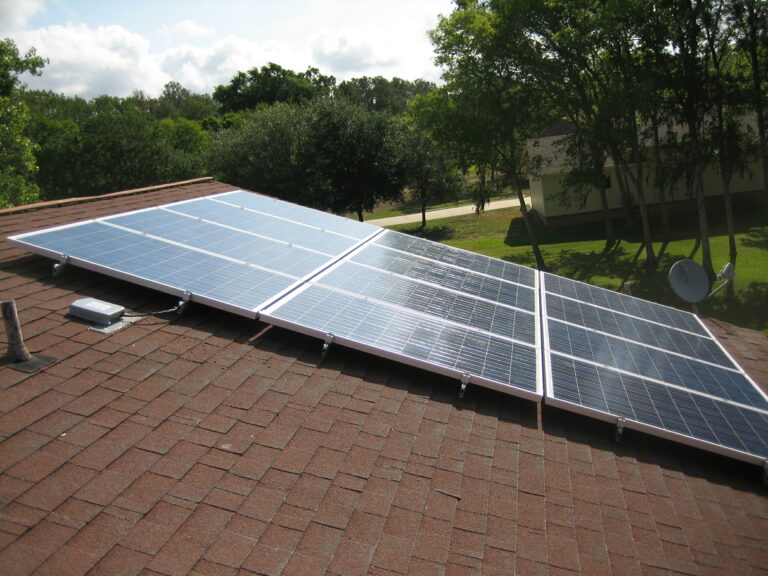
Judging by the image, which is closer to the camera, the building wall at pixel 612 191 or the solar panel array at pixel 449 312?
the solar panel array at pixel 449 312

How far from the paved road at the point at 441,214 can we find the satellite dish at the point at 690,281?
41082mm

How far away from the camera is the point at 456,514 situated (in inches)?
182

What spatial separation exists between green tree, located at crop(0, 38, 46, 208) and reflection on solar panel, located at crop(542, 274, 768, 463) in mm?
28354

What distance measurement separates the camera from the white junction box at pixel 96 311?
6504 mm

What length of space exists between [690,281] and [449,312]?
6772 millimetres

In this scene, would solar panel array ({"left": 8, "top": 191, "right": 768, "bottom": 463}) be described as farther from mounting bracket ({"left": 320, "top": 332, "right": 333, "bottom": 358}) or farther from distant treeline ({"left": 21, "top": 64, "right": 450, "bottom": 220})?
distant treeline ({"left": 21, "top": 64, "right": 450, "bottom": 220})

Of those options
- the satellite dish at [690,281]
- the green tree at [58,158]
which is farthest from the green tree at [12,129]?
the satellite dish at [690,281]

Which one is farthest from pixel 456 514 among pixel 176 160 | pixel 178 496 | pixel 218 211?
pixel 176 160

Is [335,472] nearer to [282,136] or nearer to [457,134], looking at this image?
[457,134]

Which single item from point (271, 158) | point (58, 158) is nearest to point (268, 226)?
point (271, 158)

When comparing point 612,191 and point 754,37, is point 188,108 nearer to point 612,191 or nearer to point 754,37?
point 612,191

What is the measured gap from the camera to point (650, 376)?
741 cm

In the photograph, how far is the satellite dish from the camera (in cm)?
1155

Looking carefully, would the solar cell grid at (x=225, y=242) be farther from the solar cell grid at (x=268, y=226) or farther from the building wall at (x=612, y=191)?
the building wall at (x=612, y=191)
